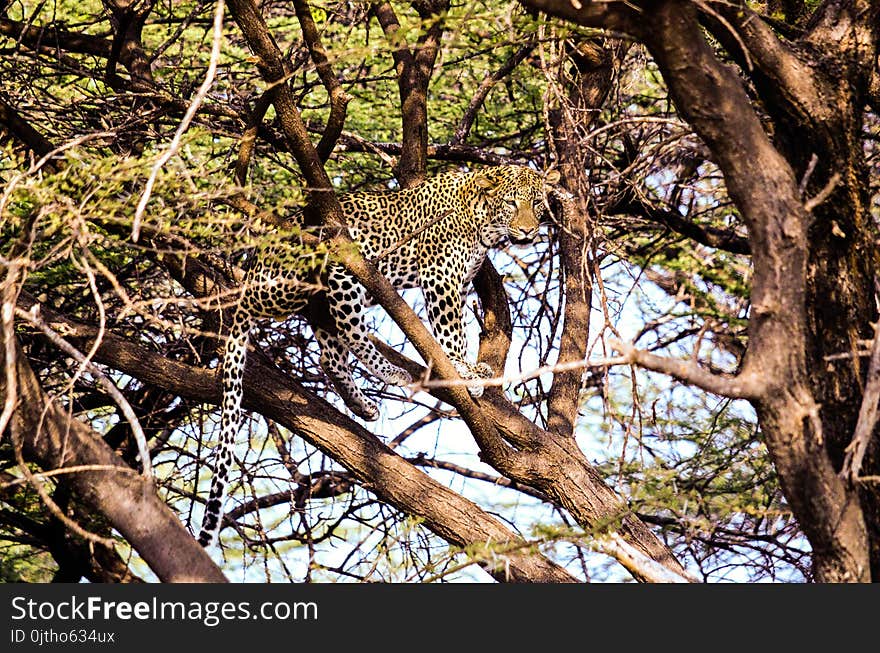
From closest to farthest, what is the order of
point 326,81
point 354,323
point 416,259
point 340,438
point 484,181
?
point 326,81 → point 340,438 → point 354,323 → point 416,259 → point 484,181

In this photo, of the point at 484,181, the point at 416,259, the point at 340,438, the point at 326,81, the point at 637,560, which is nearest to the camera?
the point at 637,560

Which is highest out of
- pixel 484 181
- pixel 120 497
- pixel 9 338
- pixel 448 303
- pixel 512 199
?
pixel 484 181

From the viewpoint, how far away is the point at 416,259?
7340mm

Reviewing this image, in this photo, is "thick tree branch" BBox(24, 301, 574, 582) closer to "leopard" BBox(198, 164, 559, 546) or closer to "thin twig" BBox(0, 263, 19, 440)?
"leopard" BBox(198, 164, 559, 546)

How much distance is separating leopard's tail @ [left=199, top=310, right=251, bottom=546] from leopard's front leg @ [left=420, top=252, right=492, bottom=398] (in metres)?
1.08

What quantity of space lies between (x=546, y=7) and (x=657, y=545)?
2969mm

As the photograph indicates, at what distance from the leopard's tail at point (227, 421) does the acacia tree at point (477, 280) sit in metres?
0.21

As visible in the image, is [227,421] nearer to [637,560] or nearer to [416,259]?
[416,259]

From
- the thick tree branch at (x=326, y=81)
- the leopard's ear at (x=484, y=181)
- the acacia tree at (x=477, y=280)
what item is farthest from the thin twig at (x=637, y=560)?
the leopard's ear at (x=484, y=181)

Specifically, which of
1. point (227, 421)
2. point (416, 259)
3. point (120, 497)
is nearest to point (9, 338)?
point (120, 497)

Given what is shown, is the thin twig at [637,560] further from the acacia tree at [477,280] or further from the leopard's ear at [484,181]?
the leopard's ear at [484,181]

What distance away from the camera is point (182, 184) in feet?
17.7

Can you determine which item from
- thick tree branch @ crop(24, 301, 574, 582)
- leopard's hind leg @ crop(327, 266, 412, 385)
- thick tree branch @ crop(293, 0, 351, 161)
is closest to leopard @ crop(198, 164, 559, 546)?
leopard's hind leg @ crop(327, 266, 412, 385)

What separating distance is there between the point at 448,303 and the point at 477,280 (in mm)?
543
